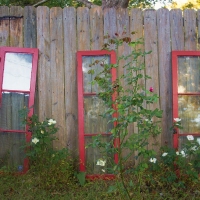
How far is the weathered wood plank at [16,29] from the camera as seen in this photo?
5.34 m

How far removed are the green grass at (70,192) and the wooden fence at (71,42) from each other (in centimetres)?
75

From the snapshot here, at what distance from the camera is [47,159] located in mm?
4734

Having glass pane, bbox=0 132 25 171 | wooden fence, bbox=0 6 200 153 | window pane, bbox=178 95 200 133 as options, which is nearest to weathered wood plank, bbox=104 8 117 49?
wooden fence, bbox=0 6 200 153

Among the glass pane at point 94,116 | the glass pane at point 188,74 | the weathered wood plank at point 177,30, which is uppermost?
the weathered wood plank at point 177,30

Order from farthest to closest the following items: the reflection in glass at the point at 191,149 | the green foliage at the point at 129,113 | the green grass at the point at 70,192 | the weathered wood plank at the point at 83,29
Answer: the weathered wood plank at the point at 83,29 → the reflection in glass at the point at 191,149 → the green grass at the point at 70,192 → the green foliage at the point at 129,113

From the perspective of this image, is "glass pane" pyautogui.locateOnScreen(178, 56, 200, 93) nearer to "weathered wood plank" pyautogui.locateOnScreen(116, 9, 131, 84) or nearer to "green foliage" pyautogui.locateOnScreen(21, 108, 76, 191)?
"weathered wood plank" pyautogui.locateOnScreen(116, 9, 131, 84)

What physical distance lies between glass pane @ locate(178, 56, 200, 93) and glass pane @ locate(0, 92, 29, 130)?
2.27 m

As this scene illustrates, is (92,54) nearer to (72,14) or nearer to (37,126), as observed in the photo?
(72,14)

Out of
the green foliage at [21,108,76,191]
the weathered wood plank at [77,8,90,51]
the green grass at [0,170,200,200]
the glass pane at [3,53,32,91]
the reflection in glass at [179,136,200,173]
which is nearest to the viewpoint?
the green grass at [0,170,200,200]

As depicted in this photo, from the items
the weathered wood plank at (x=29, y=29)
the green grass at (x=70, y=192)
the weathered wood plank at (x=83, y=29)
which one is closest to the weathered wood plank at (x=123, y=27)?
the weathered wood plank at (x=83, y=29)

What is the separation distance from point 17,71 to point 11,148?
3.69 feet

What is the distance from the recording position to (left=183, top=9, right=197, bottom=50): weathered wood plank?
5.44 m

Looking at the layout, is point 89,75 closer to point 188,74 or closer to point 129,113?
point 188,74

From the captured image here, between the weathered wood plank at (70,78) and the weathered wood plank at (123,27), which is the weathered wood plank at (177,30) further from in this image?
the weathered wood plank at (70,78)
